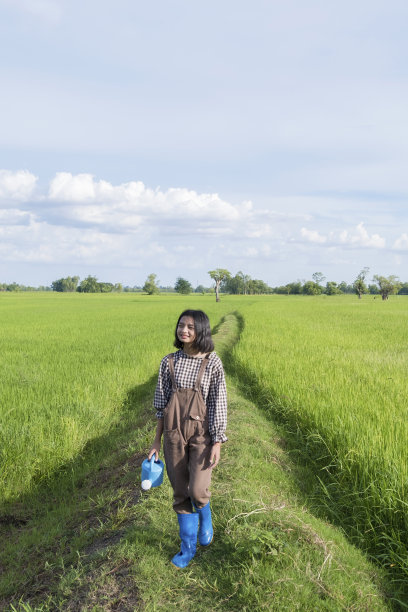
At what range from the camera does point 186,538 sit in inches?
106

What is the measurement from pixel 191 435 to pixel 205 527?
706 millimetres

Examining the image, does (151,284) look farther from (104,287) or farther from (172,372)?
(172,372)

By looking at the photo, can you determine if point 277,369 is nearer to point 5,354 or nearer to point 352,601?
point 352,601

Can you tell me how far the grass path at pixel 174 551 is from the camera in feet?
8.11

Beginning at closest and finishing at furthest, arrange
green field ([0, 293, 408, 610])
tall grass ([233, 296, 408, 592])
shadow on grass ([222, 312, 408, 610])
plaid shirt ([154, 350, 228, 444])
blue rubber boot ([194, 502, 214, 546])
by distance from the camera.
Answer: plaid shirt ([154, 350, 228, 444]) < blue rubber boot ([194, 502, 214, 546]) < shadow on grass ([222, 312, 408, 610]) < tall grass ([233, 296, 408, 592]) < green field ([0, 293, 408, 610])

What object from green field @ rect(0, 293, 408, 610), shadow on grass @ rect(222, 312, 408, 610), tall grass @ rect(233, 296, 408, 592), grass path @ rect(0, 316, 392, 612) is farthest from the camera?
green field @ rect(0, 293, 408, 610)

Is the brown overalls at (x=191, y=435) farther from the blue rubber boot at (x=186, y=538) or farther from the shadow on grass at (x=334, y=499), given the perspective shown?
the shadow on grass at (x=334, y=499)

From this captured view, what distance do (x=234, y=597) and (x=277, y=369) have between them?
530 centimetres

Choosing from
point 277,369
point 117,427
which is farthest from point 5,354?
point 277,369

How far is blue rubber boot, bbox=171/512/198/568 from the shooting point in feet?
8.80

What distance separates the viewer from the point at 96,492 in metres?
4.26

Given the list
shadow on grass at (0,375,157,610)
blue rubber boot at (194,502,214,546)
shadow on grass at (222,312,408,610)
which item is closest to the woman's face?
blue rubber boot at (194,502,214,546)

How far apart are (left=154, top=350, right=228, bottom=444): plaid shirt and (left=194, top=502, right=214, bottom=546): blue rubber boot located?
55 cm

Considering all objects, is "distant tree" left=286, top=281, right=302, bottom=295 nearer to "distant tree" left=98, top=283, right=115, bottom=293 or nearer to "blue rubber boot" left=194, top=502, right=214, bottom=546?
"distant tree" left=98, top=283, right=115, bottom=293
